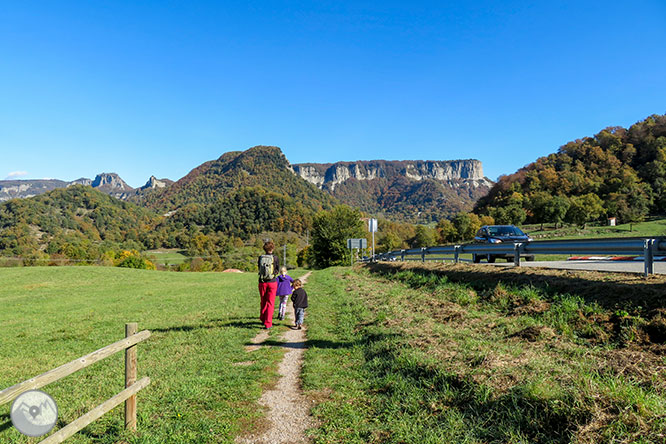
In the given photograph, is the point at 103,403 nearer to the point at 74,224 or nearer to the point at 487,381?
the point at 487,381

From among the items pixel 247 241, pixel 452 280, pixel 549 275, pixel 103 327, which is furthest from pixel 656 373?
pixel 247 241

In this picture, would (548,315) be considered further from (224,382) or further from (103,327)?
(103,327)

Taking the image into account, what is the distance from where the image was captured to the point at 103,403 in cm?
373

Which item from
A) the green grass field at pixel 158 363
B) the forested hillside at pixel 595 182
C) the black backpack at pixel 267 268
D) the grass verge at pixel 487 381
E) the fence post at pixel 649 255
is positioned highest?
the forested hillside at pixel 595 182

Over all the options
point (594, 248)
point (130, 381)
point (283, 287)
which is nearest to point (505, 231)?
point (594, 248)

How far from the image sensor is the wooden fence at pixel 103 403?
9.56 ft

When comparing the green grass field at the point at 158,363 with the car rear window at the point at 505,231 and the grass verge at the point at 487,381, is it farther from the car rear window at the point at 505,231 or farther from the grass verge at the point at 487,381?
the car rear window at the point at 505,231

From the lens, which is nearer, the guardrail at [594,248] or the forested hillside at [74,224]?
the guardrail at [594,248]

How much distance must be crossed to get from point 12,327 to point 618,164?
128m

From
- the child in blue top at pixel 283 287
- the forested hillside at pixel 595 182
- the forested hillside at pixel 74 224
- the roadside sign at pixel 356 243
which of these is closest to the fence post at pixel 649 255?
the child in blue top at pixel 283 287

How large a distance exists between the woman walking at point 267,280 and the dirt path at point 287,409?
2.42 meters

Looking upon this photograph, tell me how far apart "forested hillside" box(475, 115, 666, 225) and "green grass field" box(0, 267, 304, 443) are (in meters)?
63.1

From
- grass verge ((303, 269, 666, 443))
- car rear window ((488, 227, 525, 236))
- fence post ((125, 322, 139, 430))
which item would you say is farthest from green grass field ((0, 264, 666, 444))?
car rear window ((488, 227, 525, 236))

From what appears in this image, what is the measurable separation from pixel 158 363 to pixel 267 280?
3237mm
